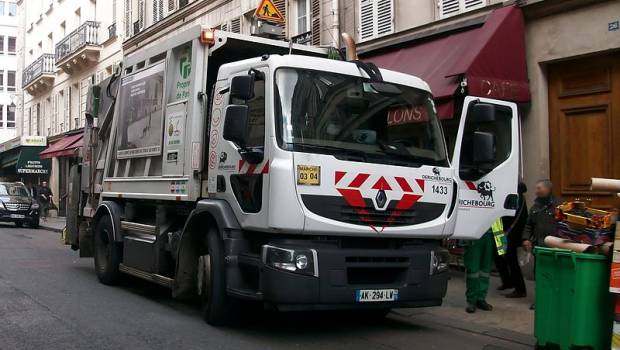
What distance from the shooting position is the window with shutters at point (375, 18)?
43.1 ft

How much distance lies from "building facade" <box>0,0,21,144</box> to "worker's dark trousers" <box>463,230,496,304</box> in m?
48.3

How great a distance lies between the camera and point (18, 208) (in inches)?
918

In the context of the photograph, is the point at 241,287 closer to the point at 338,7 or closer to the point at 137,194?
the point at 137,194

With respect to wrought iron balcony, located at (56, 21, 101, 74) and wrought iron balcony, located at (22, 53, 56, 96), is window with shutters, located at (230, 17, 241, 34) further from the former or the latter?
wrought iron balcony, located at (22, 53, 56, 96)

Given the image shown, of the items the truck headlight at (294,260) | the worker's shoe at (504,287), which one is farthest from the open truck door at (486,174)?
the truck headlight at (294,260)

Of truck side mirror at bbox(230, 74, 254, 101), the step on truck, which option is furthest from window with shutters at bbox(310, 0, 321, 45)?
truck side mirror at bbox(230, 74, 254, 101)

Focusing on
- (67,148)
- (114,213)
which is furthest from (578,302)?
(67,148)

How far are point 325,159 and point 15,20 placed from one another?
53122mm

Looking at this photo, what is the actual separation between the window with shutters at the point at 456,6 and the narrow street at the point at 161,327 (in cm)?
616

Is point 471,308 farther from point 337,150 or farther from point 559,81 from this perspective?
point 559,81

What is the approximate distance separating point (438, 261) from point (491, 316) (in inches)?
62.8

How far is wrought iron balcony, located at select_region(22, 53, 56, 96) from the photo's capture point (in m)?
35.7

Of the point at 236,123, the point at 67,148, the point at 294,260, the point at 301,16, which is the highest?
the point at 301,16

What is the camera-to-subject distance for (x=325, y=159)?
5824 millimetres
